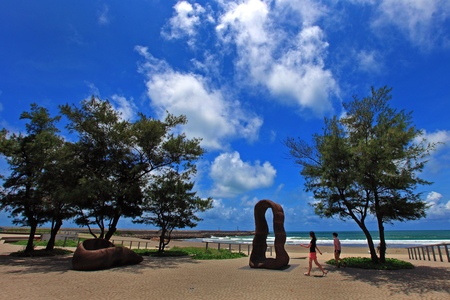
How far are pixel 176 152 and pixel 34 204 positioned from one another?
9.76 m

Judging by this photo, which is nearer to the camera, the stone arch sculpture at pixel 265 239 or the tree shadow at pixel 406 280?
the tree shadow at pixel 406 280

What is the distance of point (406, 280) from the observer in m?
9.59

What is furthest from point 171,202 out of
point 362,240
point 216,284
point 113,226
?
point 362,240

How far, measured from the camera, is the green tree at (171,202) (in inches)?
699

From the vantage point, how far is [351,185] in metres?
12.4

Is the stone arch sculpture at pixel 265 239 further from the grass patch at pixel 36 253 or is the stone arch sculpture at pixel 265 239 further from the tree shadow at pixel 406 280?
the grass patch at pixel 36 253

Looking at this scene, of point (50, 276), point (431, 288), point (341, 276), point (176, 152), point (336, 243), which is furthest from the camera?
point (176, 152)

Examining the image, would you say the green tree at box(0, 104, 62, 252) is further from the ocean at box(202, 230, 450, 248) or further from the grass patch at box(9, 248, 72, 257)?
the ocean at box(202, 230, 450, 248)

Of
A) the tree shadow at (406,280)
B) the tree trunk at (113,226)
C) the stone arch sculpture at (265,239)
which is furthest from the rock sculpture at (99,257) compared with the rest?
the tree shadow at (406,280)

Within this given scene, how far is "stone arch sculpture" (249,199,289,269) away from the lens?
12383mm

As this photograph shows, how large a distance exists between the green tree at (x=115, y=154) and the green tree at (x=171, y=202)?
1.05 meters

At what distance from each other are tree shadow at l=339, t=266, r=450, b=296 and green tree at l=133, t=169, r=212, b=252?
10978mm

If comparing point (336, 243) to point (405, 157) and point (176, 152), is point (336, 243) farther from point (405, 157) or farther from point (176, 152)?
point (176, 152)

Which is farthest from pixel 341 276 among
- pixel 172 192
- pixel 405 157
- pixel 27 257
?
pixel 27 257
